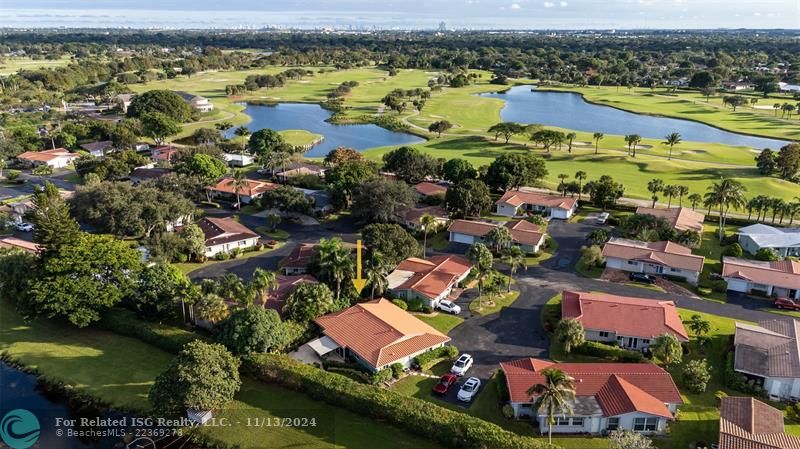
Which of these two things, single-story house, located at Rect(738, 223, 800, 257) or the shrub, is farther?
single-story house, located at Rect(738, 223, 800, 257)

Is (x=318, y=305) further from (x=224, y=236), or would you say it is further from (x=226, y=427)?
(x=224, y=236)

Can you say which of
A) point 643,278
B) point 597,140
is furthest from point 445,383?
point 597,140

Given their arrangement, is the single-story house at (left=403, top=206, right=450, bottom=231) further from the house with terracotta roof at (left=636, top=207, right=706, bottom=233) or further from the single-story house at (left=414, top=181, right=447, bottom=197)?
the house with terracotta roof at (left=636, top=207, right=706, bottom=233)

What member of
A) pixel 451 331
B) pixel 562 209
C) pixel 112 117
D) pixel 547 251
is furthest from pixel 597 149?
pixel 112 117

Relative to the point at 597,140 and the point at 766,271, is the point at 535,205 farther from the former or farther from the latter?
the point at 597,140

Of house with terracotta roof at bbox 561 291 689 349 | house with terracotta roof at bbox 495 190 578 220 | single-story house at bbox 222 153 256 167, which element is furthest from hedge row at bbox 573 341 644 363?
single-story house at bbox 222 153 256 167

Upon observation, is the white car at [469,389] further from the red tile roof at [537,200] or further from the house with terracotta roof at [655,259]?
the red tile roof at [537,200]
